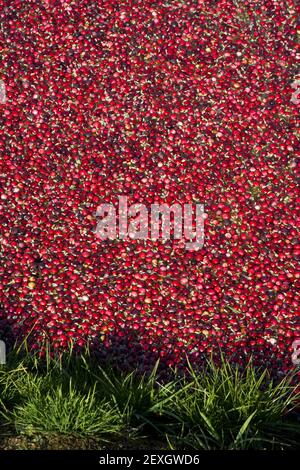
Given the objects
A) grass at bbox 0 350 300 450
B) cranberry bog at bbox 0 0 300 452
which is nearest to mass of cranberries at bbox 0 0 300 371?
cranberry bog at bbox 0 0 300 452

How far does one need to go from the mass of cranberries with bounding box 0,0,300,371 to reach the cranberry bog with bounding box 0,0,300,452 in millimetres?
14

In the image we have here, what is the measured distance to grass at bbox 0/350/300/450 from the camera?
4.18 meters

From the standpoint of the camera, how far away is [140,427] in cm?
425

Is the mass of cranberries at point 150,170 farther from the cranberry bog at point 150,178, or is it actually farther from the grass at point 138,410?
the grass at point 138,410

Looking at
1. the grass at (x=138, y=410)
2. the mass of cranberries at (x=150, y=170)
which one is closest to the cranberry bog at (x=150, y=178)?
the mass of cranberries at (x=150, y=170)

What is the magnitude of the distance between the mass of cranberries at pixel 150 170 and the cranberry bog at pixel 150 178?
1 cm

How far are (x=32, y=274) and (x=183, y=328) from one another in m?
1.46

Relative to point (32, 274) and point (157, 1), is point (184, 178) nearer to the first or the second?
point (32, 274)

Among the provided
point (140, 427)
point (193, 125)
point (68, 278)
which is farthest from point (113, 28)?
point (140, 427)

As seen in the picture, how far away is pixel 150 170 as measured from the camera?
18.9 feet

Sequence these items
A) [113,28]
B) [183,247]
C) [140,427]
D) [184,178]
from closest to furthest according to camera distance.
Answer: [140,427] → [183,247] → [184,178] → [113,28]

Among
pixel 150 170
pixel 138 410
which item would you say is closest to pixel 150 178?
pixel 150 170

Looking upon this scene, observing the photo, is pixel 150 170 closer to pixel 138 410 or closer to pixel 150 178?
pixel 150 178

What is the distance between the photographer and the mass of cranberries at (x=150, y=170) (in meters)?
5.04
